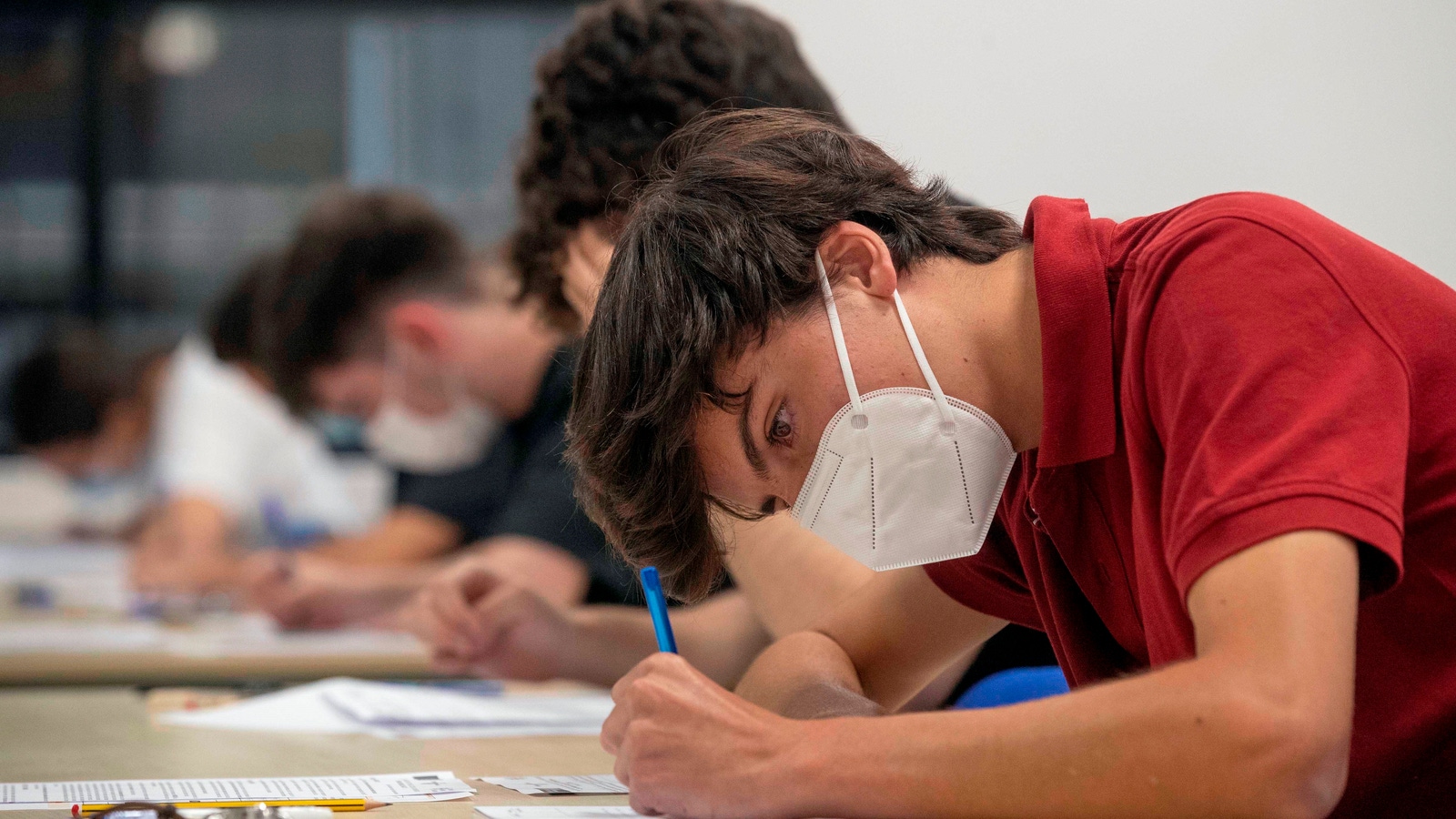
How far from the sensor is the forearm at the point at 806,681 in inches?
43.7

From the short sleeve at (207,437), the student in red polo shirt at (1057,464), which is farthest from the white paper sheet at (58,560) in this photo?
the student in red polo shirt at (1057,464)

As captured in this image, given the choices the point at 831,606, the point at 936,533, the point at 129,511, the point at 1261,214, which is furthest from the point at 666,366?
the point at 129,511

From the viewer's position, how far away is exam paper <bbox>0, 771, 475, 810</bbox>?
100 cm

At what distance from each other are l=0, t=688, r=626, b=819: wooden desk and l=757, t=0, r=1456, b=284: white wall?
0.74 metres

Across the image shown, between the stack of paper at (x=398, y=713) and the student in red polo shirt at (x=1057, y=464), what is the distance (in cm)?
49

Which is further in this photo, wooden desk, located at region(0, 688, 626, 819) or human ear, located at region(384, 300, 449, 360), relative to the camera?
human ear, located at region(384, 300, 449, 360)

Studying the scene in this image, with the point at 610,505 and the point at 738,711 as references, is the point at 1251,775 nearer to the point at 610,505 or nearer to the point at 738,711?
the point at 738,711

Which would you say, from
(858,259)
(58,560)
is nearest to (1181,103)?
(858,259)

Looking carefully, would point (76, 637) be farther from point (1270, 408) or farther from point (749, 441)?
point (1270, 408)

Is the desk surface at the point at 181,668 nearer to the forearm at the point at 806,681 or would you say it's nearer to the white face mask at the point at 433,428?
the white face mask at the point at 433,428

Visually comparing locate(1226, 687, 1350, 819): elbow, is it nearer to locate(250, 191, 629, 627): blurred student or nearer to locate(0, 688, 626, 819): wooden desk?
locate(0, 688, 626, 819): wooden desk

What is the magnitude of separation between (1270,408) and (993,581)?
1.57 ft

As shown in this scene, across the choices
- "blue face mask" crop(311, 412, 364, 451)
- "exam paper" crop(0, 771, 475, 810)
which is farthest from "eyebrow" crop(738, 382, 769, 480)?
"blue face mask" crop(311, 412, 364, 451)

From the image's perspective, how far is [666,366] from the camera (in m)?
0.92
